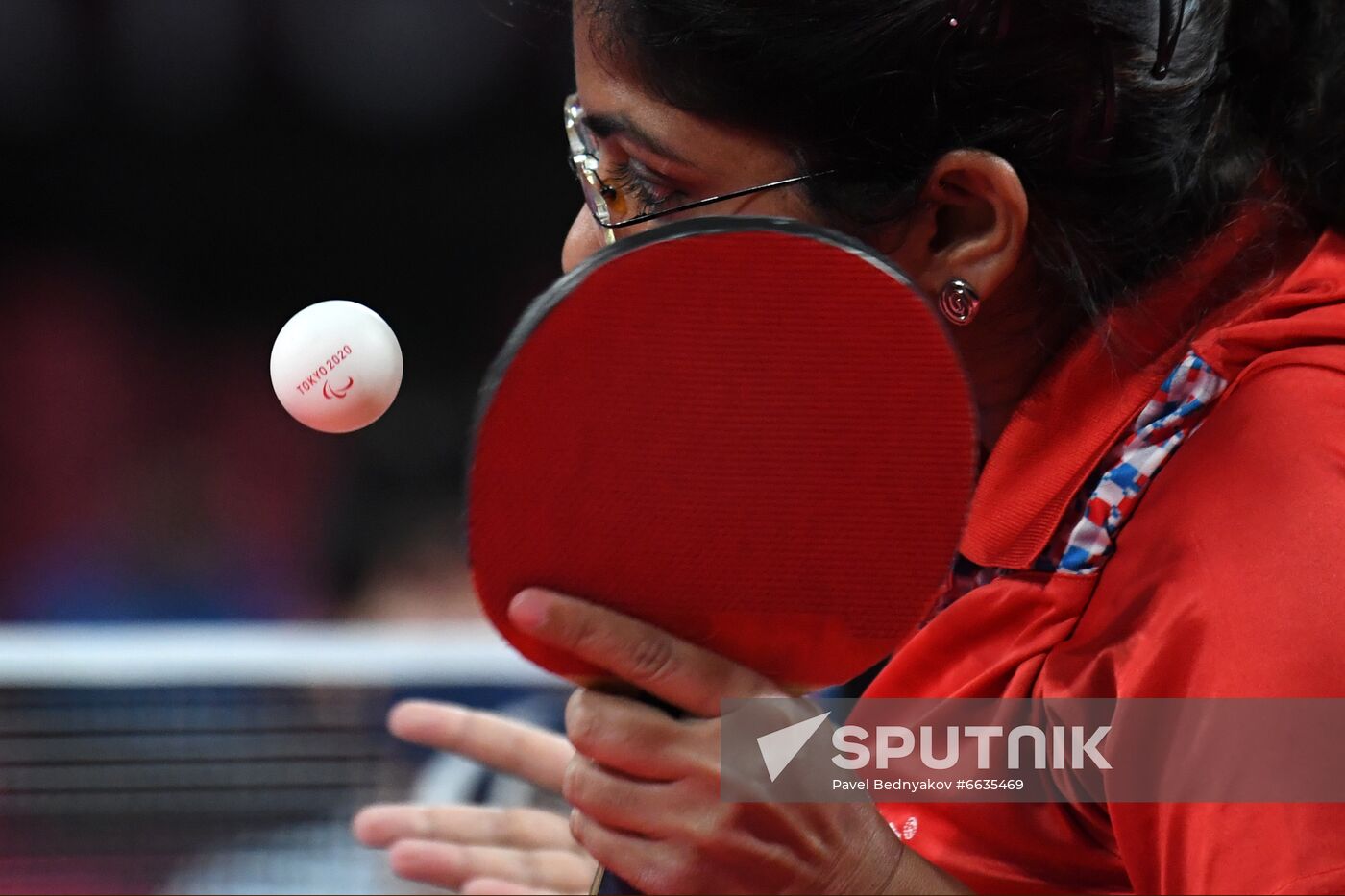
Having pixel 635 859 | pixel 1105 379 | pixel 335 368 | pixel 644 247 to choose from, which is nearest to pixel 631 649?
pixel 635 859

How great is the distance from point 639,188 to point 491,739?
0.79 metres

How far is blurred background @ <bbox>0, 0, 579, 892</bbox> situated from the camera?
4.23m

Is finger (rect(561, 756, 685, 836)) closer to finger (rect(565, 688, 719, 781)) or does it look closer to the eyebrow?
finger (rect(565, 688, 719, 781))

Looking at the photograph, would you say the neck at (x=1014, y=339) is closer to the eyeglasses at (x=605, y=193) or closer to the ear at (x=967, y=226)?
the ear at (x=967, y=226)

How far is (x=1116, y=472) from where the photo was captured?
49.7 inches

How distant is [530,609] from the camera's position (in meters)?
1.06

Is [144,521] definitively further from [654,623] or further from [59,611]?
[654,623]

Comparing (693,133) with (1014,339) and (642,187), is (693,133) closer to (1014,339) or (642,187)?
(642,187)

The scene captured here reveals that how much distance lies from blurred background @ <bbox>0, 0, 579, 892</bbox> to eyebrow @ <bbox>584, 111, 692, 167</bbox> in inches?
109

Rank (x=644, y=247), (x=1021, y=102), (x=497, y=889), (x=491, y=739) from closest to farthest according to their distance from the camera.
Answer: (x=644, y=247) < (x=1021, y=102) < (x=497, y=889) < (x=491, y=739)

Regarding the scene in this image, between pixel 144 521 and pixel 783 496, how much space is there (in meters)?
3.56

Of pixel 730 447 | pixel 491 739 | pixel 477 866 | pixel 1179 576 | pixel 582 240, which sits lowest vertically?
pixel 477 866

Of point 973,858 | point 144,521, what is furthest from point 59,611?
point 973,858

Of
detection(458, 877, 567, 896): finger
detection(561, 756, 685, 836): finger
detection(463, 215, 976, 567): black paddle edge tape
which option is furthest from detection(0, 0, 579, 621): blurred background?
detection(463, 215, 976, 567): black paddle edge tape
